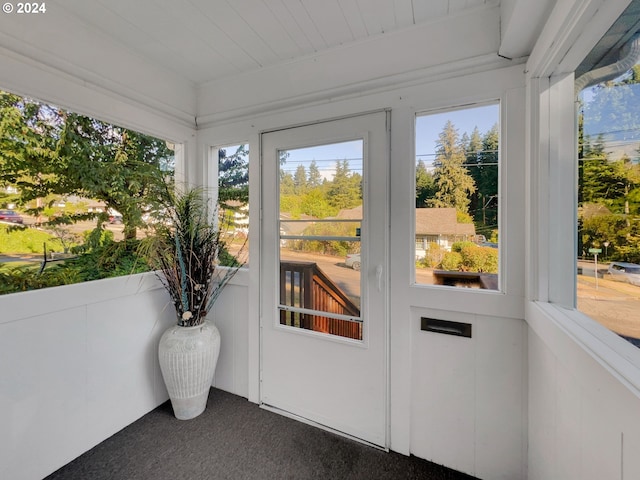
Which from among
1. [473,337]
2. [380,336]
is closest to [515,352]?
[473,337]

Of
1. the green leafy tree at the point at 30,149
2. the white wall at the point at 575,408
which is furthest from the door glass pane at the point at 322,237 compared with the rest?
the green leafy tree at the point at 30,149

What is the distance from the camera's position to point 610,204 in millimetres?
838

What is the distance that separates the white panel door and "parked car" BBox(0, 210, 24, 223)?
1.25 meters

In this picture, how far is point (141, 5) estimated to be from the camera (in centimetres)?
139

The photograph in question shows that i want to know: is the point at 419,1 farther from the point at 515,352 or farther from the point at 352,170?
the point at 515,352

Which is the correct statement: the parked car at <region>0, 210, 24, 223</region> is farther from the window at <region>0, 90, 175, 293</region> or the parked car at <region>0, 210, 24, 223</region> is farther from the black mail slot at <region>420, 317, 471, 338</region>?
the black mail slot at <region>420, 317, 471, 338</region>

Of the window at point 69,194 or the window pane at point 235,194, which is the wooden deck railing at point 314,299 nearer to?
the window pane at point 235,194

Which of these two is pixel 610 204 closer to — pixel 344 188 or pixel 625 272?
pixel 625 272

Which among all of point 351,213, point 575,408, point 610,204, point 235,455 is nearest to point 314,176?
point 351,213

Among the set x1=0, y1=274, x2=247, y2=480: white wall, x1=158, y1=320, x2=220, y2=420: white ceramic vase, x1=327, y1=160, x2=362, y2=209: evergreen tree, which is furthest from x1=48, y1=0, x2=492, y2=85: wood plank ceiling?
x1=158, y1=320, x2=220, y2=420: white ceramic vase

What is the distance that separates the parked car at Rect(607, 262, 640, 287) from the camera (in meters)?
0.72

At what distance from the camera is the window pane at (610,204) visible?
0.72m

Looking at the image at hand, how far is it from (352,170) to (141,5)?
4.54 ft

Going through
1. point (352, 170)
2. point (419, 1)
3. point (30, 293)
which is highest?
point (419, 1)
